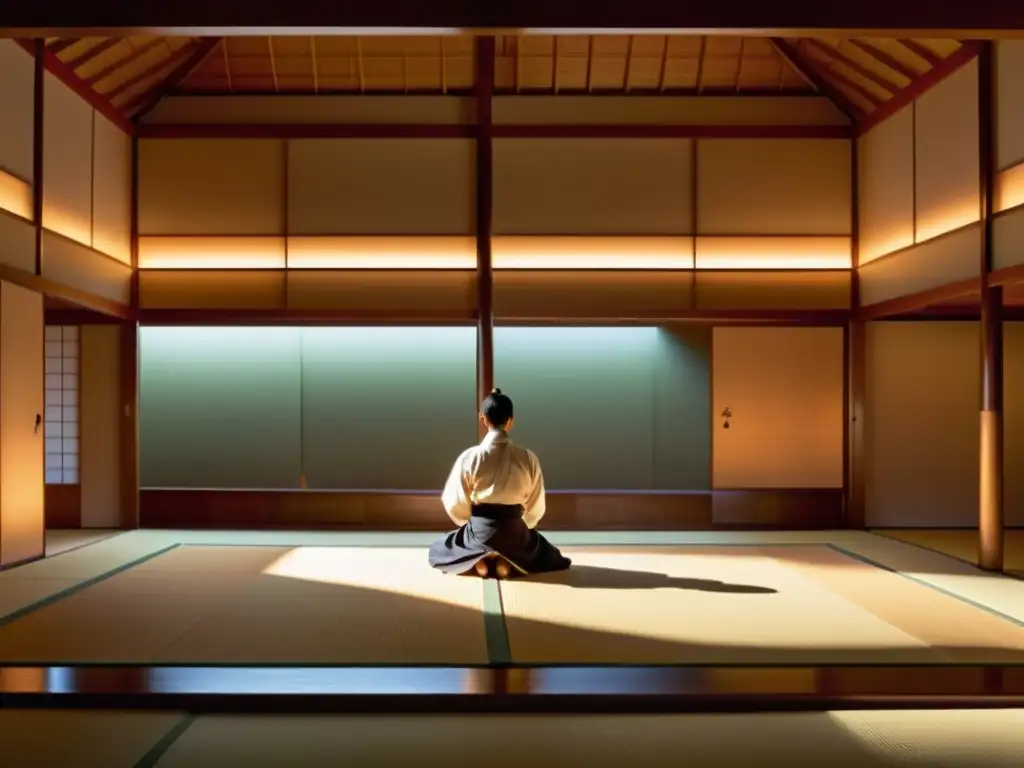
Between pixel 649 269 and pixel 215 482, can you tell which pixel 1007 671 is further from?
pixel 215 482

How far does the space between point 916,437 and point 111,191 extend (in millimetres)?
6945

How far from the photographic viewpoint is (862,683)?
299 centimetres

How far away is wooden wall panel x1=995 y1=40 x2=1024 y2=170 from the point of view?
5.07 m

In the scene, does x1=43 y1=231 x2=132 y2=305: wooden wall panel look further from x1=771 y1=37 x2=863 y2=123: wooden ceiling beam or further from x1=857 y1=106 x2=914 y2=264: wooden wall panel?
x1=857 y1=106 x2=914 y2=264: wooden wall panel

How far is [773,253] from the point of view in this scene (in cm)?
713

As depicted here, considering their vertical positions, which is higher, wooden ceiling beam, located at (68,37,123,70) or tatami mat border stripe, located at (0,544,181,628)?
wooden ceiling beam, located at (68,37,123,70)

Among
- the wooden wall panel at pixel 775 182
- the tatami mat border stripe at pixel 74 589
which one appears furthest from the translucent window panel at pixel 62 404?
the wooden wall panel at pixel 775 182

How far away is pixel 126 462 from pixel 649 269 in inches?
184

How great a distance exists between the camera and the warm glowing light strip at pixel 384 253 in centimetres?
707

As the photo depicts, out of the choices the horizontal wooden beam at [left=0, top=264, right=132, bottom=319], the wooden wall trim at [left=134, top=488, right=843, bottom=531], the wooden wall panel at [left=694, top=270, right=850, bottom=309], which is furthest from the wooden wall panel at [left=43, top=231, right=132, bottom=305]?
the wooden wall panel at [left=694, top=270, right=850, bottom=309]

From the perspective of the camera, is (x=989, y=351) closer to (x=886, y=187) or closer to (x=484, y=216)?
(x=886, y=187)

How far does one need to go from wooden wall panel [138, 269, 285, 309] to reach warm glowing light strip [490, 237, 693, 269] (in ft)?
6.26

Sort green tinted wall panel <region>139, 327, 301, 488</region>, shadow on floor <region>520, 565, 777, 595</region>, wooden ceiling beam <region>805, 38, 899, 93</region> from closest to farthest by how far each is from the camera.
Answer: shadow on floor <region>520, 565, 777, 595</region> → wooden ceiling beam <region>805, 38, 899, 93</region> → green tinted wall panel <region>139, 327, 301, 488</region>

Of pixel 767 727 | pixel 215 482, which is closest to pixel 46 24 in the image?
pixel 767 727
